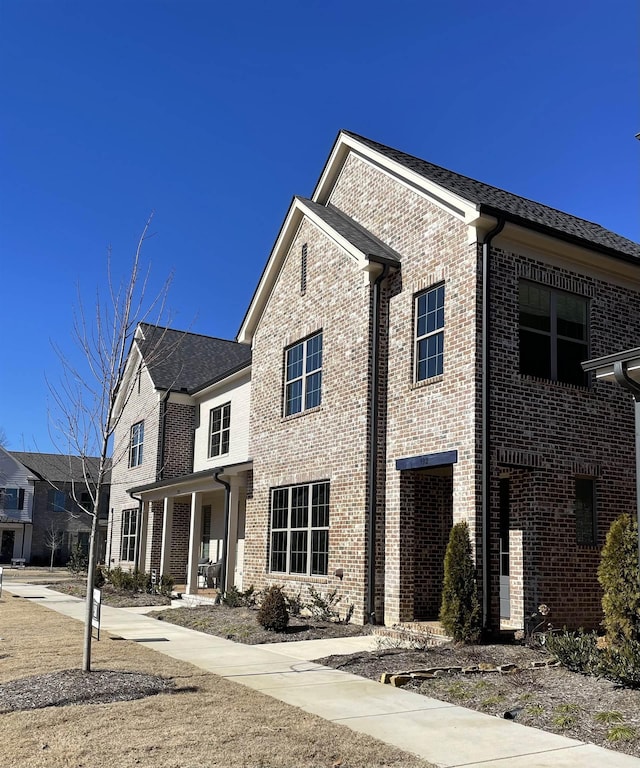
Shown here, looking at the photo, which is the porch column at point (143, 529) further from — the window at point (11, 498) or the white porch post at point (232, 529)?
the window at point (11, 498)

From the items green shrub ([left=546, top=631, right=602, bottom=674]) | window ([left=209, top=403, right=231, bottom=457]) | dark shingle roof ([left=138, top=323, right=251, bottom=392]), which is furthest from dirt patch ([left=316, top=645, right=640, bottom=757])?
dark shingle roof ([left=138, top=323, right=251, bottom=392])

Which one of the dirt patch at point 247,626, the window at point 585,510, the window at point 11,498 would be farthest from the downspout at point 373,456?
the window at point 11,498

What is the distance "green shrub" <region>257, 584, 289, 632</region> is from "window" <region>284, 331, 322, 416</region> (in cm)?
461

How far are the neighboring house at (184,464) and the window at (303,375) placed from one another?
240 centimetres

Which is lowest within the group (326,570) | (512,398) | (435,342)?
(326,570)

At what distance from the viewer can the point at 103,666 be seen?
32.8 feet

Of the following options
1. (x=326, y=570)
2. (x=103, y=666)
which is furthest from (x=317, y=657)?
(x=326, y=570)

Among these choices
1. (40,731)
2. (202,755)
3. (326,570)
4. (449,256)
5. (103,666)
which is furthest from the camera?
(326,570)

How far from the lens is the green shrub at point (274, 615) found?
13.7m

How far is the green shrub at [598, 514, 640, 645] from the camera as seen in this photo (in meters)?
8.96

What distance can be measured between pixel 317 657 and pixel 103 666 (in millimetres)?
3010

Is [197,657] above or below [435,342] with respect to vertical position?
below

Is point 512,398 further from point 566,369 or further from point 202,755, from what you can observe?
point 202,755

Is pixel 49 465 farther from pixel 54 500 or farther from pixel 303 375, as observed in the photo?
pixel 303 375
